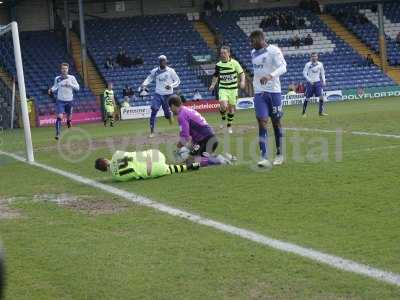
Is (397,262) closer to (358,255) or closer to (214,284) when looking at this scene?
(358,255)

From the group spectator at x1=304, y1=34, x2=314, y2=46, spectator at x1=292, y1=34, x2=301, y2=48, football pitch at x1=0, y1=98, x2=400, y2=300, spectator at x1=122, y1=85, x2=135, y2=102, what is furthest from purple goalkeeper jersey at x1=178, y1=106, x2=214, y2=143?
spectator at x1=304, y1=34, x2=314, y2=46

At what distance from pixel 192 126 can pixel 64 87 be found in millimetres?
9259

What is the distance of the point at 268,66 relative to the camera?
36.3 ft

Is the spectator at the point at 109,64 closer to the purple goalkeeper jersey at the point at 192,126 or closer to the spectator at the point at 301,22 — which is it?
the spectator at the point at 301,22

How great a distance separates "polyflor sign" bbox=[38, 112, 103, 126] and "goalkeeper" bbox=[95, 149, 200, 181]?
21.6m

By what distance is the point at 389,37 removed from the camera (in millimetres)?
44375

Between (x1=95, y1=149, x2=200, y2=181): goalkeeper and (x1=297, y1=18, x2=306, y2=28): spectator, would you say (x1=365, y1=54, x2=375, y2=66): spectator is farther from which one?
(x1=95, y1=149, x2=200, y2=181): goalkeeper

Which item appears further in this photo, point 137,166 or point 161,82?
point 161,82

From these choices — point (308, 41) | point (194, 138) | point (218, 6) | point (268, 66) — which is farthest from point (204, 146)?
point (218, 6)

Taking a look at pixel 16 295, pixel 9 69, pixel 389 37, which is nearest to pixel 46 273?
pixel 16 295

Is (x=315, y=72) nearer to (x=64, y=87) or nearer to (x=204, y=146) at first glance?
(x=64, y=87)

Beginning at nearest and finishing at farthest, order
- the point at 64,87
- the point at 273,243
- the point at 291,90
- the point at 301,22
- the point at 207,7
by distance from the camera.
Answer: the point at 273,243
the point at 64,87
the point at 291,90
the point at 207,7
the point at 301,22

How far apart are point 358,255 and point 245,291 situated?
3.51 feet

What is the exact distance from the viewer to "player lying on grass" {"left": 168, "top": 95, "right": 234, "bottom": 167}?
10.9m
